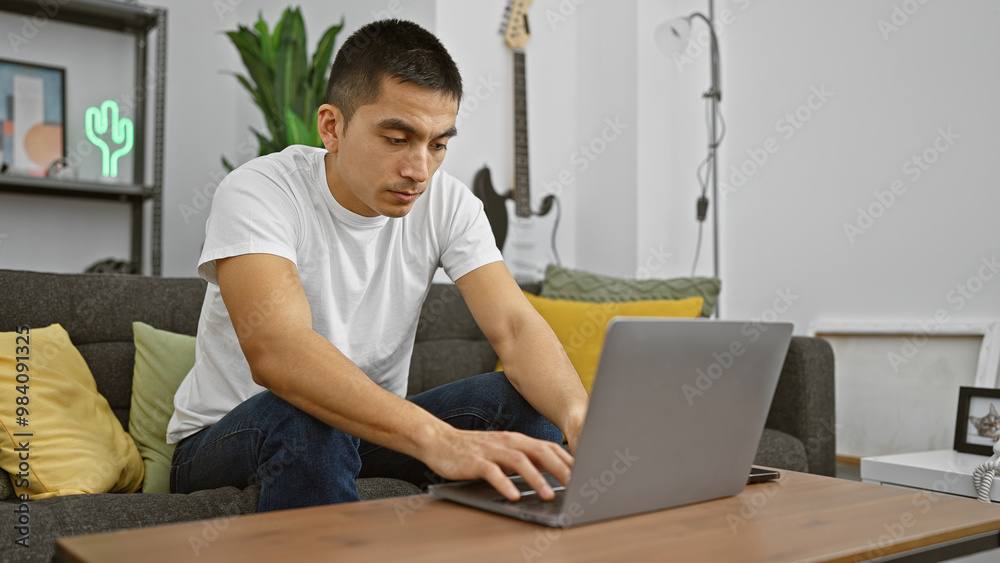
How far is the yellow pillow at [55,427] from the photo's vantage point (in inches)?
50.3

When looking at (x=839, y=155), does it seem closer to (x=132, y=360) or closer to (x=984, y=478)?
(x=984, y=478)

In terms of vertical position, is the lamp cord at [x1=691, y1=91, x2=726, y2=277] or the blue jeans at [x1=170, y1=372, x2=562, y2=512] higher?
the lamp cord at [x1=691, y1=91, x2=726, y2=277]

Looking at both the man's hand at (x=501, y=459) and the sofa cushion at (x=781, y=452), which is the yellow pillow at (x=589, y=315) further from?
the man's hand at (x=501, y=459)

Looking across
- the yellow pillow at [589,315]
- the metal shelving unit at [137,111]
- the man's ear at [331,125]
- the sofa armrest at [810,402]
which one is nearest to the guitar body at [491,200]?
the yellow pillow at [589,315]

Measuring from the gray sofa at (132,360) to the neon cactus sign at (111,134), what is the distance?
1.21 m

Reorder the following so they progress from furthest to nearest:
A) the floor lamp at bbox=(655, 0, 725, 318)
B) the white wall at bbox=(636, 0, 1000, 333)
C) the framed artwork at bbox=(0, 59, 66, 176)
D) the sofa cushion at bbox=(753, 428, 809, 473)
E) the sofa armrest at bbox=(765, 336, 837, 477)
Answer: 1. the floor lamp at bbox=(655, 0, 725, 318)
2. the framed artwork at bbox=(0, 59, 66, 176)
3. the white wall at bbox=(636, 0, 1000, 333)
4. the sofa armrest at bbox=(765, 336, 837, 477)
5. the sofa cushion at bbox=(753, 428, 809, 473)

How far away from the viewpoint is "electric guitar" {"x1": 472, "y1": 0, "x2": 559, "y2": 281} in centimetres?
313

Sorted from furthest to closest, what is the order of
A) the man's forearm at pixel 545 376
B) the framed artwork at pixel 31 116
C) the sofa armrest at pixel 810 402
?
the framed artwork at pixel 31 116 → the sofa armrest at pixel 810 402 → the man's forearm at pixel 545 376

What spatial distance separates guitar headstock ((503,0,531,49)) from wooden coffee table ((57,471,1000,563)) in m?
2.72

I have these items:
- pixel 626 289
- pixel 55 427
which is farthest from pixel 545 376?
pixel 626 289

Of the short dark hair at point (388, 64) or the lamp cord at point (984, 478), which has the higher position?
the short dark hair at point (388, 64)

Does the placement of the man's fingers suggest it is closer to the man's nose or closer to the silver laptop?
the silver laptop

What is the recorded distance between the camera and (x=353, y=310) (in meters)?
1.35

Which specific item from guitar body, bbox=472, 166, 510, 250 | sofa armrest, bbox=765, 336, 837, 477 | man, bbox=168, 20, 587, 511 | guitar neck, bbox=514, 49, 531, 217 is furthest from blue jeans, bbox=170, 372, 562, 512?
guitar neck, bbox=514, 49, 531, 217
